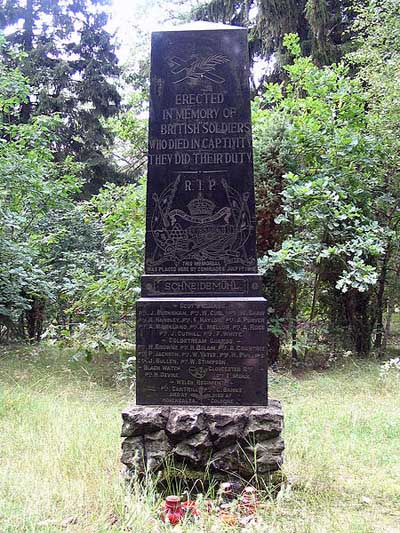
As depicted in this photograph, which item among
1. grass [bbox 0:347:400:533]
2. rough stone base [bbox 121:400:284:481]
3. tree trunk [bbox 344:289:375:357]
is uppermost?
tree trunk [bbox 344:289:375:357]

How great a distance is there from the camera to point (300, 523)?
9.66 feet

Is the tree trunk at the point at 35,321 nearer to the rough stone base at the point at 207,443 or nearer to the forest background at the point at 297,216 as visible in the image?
the forest background at the point at 297,216

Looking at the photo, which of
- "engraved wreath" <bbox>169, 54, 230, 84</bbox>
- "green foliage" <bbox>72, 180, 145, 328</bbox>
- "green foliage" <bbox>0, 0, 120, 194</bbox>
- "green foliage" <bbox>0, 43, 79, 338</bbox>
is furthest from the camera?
"green foliage" <bbox>0, 0, 120, 194</bbox>

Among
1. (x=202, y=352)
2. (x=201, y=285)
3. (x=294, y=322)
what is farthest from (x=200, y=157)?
(x=294, y=322)

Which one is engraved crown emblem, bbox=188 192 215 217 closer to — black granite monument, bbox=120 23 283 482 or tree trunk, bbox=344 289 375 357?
black granite monument, bbox=120 23 283 482

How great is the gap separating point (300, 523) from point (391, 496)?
878mm

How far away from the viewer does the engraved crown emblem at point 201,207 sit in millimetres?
3969

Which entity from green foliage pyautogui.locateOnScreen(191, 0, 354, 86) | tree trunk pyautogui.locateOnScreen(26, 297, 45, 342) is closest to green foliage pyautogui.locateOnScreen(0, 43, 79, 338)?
tree trunk pyautogui.locateOnScreen(26, 297, 45, 342)

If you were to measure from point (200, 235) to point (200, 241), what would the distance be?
45mm

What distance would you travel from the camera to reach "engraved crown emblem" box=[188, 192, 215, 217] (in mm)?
3969

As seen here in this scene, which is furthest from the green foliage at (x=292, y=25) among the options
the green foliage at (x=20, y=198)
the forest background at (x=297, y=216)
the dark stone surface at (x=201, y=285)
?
the dark stone surface at (x=201, y=285)

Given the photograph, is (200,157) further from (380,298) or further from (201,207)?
(380,298)

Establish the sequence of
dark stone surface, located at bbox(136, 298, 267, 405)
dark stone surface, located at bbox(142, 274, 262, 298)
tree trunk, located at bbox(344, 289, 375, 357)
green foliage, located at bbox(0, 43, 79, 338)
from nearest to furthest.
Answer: dark stone surface, located at bbox(136, 298, 267, 405)
dark stone surface, located at bbox(142, 274, 262, 298)
green foliage, located at bbox(0, 43, 79, 338)
tree trunk, located at bbox(344, 289, 375, 357)

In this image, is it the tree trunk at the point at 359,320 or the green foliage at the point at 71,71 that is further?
the green foliage at the point at 71,71
